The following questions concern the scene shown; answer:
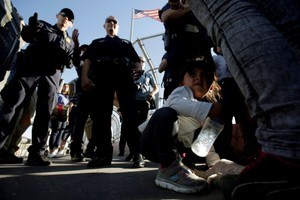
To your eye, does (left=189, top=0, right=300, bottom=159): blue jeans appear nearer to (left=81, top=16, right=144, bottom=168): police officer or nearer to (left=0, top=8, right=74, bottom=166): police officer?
(left=81, top=16, right=144, bottom=168): police officer

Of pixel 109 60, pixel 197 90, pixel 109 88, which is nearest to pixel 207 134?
pixel 197 90

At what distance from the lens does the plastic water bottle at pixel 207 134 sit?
1223 mm

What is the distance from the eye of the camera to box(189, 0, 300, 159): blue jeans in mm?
678

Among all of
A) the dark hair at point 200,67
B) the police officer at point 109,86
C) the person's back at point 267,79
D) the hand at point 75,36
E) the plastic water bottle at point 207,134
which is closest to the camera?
the person's back at point 267,79

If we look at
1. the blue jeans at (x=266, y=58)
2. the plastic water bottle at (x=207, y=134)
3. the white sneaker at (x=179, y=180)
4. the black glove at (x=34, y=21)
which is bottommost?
the white sneaker at (x=179, y=180)

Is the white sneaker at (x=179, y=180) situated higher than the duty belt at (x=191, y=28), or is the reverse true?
the duty belt at (x=191, y=28)

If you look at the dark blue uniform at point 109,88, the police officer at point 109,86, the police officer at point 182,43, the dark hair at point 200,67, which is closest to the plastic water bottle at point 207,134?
the dark hair at point 200,67

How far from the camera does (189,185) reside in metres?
1.25

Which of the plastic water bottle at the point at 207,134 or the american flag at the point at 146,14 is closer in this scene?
the plastic water bottle at the point at 207,134

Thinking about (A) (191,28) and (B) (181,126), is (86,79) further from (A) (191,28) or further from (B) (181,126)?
(B) (181,126)

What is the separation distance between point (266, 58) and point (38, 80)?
8.53 ft

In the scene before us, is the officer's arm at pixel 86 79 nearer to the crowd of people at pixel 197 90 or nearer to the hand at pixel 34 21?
the crowd of people at pixel 197 90

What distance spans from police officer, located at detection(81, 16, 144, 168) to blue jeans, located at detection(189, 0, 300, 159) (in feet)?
6.40

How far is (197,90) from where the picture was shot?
5.89 ft
